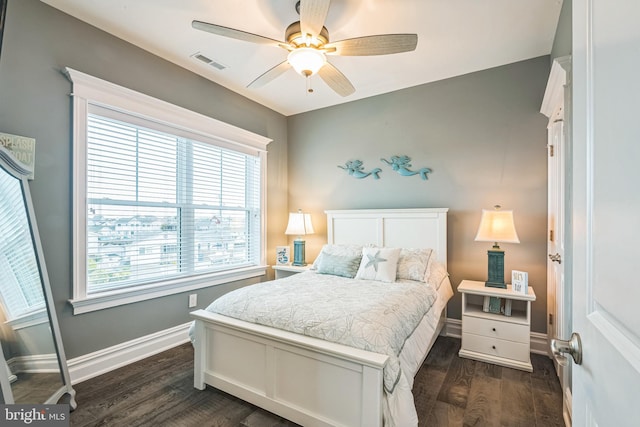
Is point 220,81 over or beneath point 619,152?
over

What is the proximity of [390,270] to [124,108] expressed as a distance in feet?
9.04

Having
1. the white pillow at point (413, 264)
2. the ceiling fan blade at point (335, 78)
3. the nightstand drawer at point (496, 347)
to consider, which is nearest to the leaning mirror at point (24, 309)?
the ceiling fan blade at point (335, 78)

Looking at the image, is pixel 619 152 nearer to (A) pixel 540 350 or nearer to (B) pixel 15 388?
(B) pixel 15 388

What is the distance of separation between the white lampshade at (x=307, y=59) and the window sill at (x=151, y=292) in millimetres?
2327

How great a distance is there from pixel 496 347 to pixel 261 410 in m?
2.03

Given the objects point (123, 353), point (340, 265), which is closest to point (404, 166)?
point (340, 265)

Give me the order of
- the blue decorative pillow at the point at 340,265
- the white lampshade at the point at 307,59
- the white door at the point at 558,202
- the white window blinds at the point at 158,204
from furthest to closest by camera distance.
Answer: the blue decorative pillow at the point at 340,265, the white window blinds at the point at 158,204, the white lampshade at the point at 307,59, the white door at the point at 558,202

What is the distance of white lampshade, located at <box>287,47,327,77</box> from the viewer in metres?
2.10

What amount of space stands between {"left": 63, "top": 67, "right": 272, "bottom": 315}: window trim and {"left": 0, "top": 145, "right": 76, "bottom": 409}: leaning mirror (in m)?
0.32

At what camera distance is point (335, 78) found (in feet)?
8.02

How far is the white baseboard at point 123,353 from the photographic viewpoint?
2.36 metres

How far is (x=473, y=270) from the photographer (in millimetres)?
3234

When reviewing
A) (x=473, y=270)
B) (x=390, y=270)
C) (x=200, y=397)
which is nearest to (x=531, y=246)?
(x=473, y=270)

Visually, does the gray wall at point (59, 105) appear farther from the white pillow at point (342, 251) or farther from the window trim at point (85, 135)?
the white pillow at point (342, 251)
